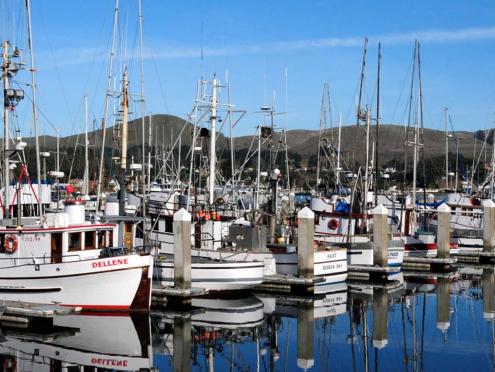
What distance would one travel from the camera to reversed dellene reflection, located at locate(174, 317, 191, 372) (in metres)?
21.3

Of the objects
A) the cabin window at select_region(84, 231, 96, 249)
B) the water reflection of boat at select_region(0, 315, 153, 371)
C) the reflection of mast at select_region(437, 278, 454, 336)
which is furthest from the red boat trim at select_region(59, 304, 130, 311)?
the reflection of mast at select_region(437, 278, 454, 336)

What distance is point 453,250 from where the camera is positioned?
4484 cm

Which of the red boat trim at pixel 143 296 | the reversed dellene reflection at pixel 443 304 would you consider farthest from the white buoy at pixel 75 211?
the reversed dellene reflection at pixel 443 304

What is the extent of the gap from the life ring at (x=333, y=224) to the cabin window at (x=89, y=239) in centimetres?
1852

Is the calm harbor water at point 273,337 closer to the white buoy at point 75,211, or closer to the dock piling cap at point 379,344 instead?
the dock piling cap at point 379,344

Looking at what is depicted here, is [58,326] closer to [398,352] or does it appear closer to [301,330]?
[301,330]

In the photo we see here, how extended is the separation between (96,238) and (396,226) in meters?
21.4

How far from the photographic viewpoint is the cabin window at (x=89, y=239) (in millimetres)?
26938

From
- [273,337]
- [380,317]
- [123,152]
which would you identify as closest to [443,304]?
[380,317]

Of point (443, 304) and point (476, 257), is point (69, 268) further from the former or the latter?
point (476, 257)

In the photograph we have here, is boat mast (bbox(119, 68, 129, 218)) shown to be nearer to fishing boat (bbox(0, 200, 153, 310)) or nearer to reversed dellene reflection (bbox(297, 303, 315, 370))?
fishing boat (bbox(0, 200, 153, 310))

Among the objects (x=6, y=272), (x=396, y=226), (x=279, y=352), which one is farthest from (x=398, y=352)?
(x=396, y=226)

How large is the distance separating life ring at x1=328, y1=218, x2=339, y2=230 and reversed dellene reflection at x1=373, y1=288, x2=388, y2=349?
8.57 metres

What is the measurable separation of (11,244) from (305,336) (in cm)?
1034
